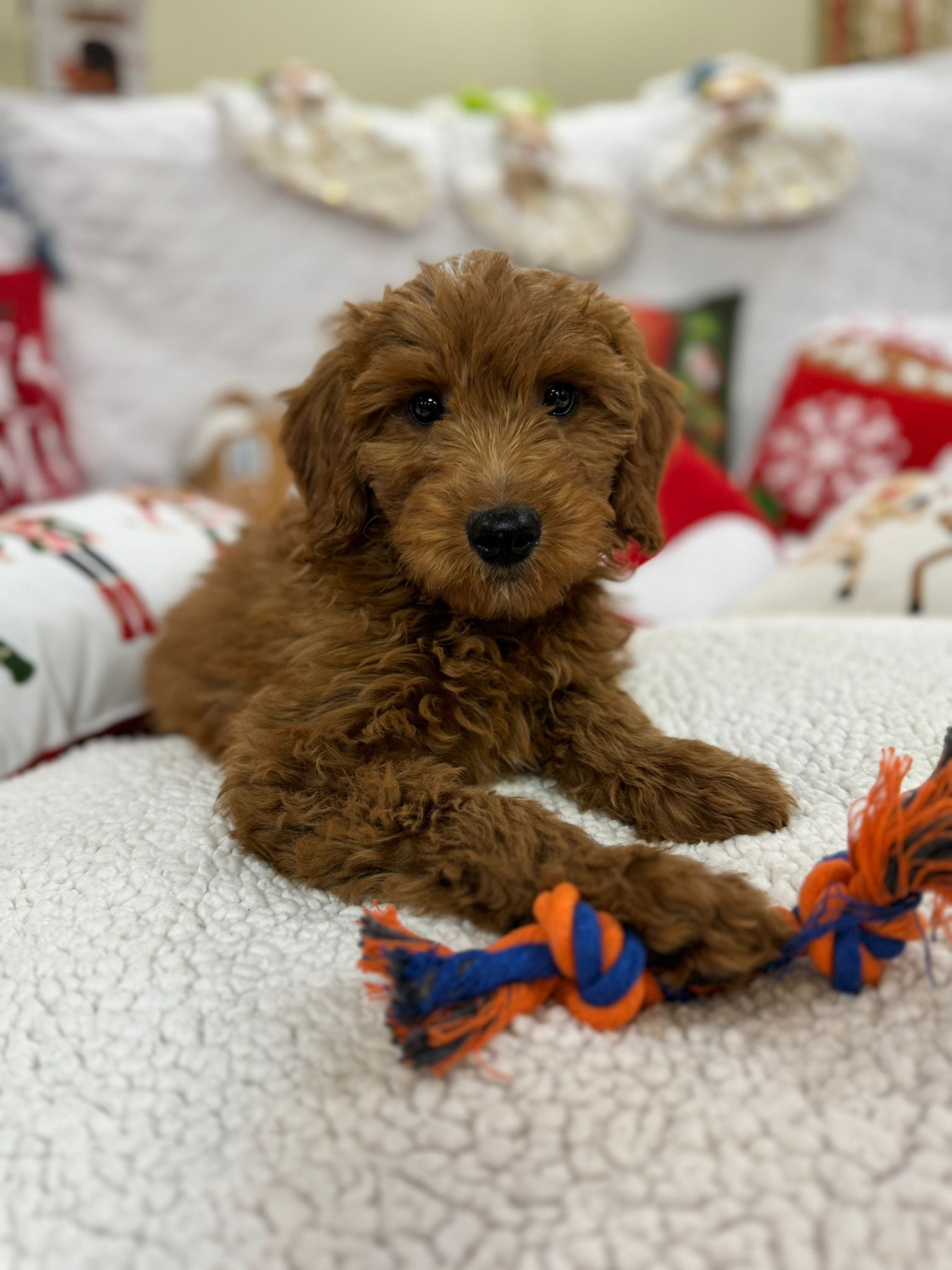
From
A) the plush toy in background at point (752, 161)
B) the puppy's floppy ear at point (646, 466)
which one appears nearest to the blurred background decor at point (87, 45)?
the plush toy in background at point (752, 161)

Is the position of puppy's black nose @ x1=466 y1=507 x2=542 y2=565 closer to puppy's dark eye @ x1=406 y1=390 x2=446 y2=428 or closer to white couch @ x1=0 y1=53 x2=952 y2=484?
puppy's dark eye @ x1=406 y1=390 x2=446 y2=428

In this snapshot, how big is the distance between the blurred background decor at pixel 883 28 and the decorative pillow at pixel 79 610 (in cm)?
360

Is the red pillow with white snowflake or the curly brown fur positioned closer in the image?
the curly brown fur

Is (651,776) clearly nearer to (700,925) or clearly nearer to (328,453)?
(700,925)

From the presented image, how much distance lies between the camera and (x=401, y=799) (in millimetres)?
1220

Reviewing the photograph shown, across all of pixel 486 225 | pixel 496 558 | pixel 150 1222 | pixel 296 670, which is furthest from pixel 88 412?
pixel 150 1222

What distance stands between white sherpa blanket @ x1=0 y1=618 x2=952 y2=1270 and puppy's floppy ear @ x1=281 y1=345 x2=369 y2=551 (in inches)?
19.6

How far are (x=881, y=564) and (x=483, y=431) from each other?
4.38 feet

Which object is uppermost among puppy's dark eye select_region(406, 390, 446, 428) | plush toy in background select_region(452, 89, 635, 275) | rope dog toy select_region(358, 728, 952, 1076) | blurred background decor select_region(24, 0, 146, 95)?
blurred background decor select_region(24, 0, 146, 95)

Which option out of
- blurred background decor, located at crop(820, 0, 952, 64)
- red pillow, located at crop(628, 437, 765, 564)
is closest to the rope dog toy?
red pillow, located at crop(628, 437, 765, 564)

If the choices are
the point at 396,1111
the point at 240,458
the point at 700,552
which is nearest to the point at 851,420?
the point at 700,552

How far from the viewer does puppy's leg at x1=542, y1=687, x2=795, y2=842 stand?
1261 millimetres

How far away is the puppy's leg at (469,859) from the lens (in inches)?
38.5

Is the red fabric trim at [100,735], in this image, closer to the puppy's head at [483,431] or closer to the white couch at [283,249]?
the puppy's head at [483,431]
